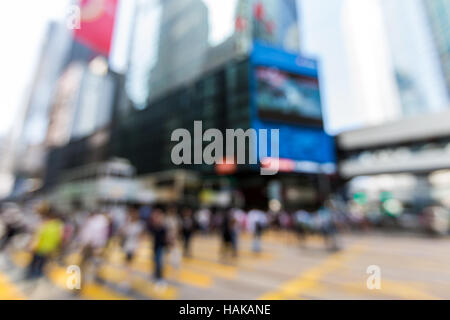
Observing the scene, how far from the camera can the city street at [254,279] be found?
3783 millimetres

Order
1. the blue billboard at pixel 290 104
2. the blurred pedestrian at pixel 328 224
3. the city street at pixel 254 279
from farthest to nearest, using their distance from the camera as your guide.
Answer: the blurred pedestrian at pixel 328 224 < the blue billboard at pixel 290 104 < the city street at pixel 254 279

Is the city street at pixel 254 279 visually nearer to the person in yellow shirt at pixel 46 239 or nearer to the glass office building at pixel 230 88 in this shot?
the person in yellow shirt at pixel 46 239

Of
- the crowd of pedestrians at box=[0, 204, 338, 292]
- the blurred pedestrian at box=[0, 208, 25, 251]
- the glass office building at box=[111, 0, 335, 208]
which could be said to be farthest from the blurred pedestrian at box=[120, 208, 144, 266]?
the blurred pedestrian at box=[0, 208, 25, 251]

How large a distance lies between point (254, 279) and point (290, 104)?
4315 mm

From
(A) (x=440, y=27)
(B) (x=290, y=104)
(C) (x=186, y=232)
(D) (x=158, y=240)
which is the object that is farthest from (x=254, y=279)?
(A) (x=440, y=27)

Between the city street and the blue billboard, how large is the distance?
2636 mm

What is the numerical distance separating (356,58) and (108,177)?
77.3 feet

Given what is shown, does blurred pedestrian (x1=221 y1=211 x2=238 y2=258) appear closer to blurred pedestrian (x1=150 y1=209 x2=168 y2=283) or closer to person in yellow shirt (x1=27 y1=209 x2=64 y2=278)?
blurred pedestrian (x1=150 y1=209 x2=168 y2=283)

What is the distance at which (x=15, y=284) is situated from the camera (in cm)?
438

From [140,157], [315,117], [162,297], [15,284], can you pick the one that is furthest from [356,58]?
[140,157]

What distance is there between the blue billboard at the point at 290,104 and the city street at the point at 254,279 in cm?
264

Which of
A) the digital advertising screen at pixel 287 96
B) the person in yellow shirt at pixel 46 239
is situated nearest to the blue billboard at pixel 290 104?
the digital advertising screen at pixel 287 96

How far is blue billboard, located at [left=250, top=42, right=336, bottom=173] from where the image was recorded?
4.32 meters
